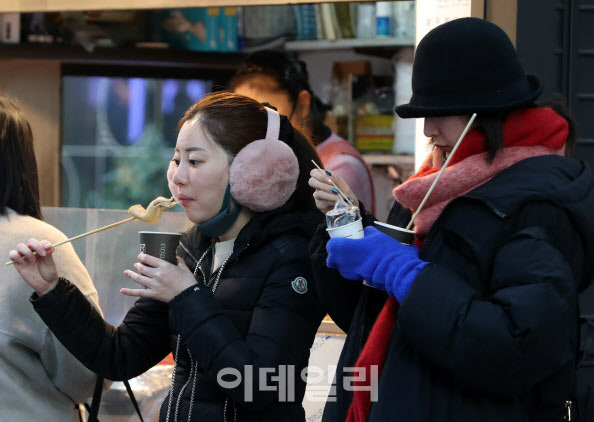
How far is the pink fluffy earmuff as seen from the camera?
1981mm

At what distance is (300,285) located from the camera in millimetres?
1965

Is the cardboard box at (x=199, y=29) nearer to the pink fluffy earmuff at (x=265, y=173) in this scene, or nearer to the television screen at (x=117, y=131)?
the television screen at (x=117, y=131)

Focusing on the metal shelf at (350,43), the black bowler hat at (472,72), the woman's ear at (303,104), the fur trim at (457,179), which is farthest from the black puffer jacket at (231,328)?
the metal shelf at (350,43)

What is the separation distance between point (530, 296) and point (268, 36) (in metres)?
3.64

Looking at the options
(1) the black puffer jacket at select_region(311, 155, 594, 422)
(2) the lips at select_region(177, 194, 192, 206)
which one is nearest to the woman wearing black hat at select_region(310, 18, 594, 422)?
(1) the black puffer jacket at select_region(311, 155, 594, 422)

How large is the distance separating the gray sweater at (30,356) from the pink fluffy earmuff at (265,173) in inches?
25.7

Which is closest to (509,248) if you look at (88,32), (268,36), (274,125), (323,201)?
(323,201)

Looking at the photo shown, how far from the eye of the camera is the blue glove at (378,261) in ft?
5.08

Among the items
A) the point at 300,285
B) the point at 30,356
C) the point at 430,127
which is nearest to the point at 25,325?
the point at 30,356

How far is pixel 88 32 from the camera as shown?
4.82 meters

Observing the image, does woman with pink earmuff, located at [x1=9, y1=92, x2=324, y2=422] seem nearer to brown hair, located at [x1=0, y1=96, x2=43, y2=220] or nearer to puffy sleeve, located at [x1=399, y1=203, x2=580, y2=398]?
brown hair, located at [x1=0, y1=96, x2=43, y2=220]

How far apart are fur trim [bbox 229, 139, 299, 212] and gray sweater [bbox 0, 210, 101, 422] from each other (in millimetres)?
654

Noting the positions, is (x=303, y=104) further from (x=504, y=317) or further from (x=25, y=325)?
(x=504, y=317)

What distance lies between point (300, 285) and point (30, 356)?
87 centimetres
